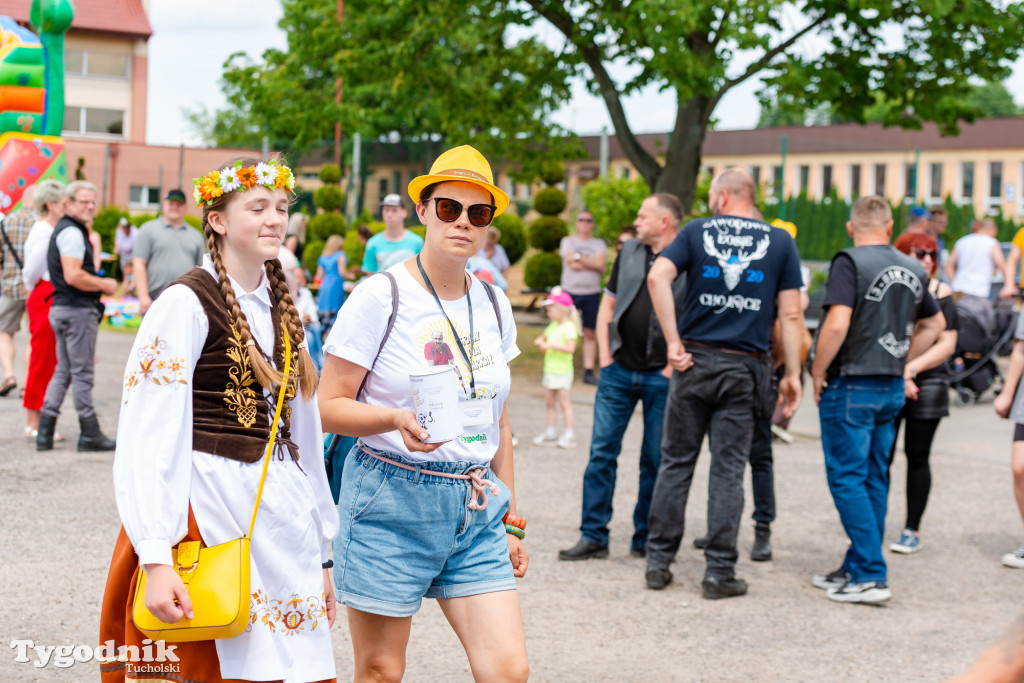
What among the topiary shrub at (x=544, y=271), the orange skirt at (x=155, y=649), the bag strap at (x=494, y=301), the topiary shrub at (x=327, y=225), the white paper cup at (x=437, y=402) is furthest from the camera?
the topiary shrub at (x=327, y=225)

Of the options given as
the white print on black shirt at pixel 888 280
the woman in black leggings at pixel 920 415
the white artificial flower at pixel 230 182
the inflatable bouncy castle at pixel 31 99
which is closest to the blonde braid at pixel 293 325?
Result: the white artificial flower at pixel 230 182

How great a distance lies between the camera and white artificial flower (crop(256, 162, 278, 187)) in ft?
9.28

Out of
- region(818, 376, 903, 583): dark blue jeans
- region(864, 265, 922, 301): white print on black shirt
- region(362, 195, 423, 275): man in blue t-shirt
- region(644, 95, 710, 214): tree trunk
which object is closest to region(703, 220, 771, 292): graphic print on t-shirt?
region(864, 265, 922, 301): white print on black shirt

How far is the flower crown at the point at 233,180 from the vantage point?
2812 millimetres

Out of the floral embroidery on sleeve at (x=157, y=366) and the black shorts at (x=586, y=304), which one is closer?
the floral embroidery on sleeve at (x=157, y=366)

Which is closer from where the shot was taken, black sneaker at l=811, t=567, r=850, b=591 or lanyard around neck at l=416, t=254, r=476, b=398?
lanyard around neck at l=416, t=254, r=476, b=398

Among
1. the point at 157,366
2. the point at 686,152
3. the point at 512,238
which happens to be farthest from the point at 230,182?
the point at 512,238

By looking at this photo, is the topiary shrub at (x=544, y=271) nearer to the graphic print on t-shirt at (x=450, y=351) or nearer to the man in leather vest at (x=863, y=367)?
the man in leather vest at (x=863, y=367)

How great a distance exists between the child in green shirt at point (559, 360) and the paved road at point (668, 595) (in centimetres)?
95

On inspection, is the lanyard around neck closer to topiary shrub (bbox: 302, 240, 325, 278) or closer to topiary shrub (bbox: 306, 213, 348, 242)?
topiary shrub (bbox: 302, 240, 325, 278)

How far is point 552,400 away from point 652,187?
6232mm

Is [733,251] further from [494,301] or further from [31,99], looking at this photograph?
[31,99]

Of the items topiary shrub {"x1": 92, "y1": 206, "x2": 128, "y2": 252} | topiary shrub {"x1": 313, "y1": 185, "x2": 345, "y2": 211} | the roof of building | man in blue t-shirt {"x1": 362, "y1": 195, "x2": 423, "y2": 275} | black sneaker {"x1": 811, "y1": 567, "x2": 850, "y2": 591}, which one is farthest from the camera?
the roof of building

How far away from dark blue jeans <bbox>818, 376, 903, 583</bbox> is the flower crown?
385 cm
